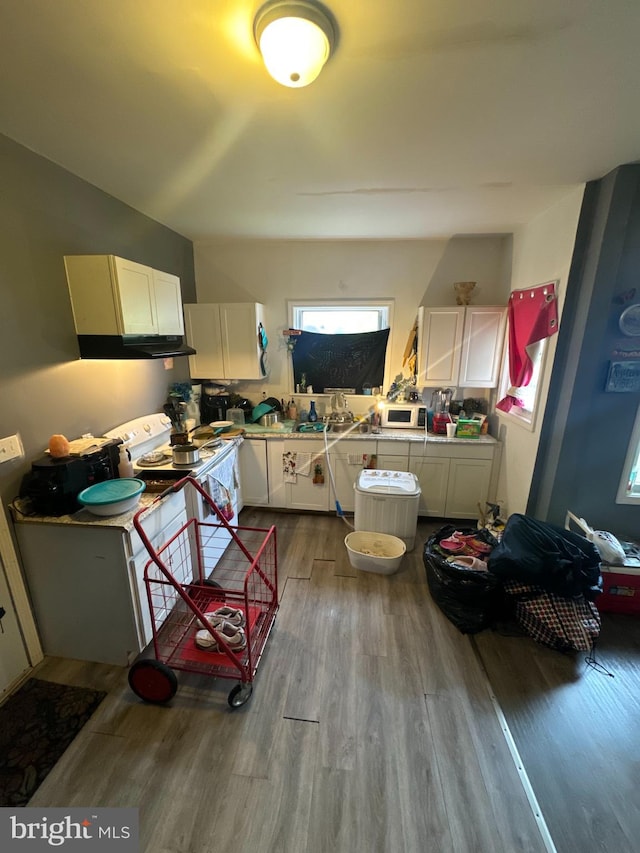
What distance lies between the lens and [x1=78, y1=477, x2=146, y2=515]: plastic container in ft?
5.56

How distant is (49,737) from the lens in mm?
1546

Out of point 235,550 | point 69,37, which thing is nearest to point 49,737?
point 235,550

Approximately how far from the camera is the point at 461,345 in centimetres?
323

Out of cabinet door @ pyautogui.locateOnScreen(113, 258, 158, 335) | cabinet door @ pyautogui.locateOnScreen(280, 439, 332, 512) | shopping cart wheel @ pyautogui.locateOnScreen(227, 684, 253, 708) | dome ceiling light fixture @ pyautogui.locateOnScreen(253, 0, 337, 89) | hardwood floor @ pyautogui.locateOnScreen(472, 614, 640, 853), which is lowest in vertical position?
hardwood floor @ pyautogui.locateOnScreen(472, 614, 640, 853)

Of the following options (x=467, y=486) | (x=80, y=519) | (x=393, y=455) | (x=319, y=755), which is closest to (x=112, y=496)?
(x=80, y=519)

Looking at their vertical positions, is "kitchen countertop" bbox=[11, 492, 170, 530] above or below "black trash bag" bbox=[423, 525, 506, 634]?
above

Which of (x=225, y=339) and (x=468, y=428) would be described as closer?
(x=468, y=428)

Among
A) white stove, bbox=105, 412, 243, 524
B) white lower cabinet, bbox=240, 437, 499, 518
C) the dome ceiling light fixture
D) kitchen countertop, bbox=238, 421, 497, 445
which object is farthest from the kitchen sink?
the dome ceiling light fixture

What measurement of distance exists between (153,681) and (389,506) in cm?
187

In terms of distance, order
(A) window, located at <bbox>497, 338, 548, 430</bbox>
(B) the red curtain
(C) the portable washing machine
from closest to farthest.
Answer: (B) the red curtain, (A) window, located at <bbox>497, 338, 548, 430</bbox>, (C) the portable washing machine

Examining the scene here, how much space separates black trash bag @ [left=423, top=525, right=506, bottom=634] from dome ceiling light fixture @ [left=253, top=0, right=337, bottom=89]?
2525 millimetres

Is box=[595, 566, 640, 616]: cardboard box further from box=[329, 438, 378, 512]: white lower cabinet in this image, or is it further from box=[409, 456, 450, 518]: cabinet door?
box=[329, 438, 378, 512]: white lower cabinet

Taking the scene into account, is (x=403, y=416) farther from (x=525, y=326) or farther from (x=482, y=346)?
(x=525, y=326)

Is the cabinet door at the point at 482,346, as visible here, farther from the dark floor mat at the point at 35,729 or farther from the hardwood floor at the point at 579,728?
the dark floor mat at the point at 35,729
